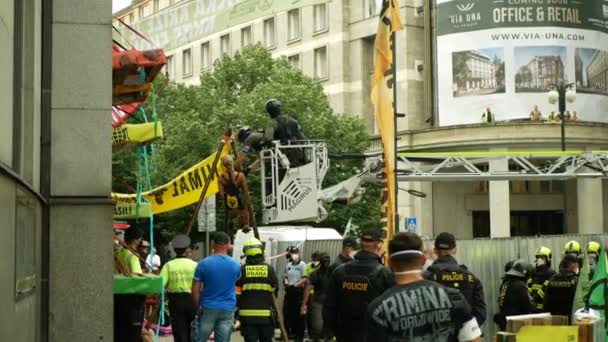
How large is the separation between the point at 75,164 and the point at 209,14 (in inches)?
2253

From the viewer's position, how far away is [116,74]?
11430 millimetres

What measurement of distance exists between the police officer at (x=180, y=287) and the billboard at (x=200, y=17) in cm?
4462

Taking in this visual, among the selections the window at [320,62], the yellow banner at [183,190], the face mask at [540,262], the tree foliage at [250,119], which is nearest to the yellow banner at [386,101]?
the yellow banner at [183,190]

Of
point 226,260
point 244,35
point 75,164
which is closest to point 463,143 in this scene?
point 244,35

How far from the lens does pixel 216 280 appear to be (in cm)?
1297

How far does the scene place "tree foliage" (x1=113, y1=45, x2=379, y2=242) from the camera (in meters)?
42.5

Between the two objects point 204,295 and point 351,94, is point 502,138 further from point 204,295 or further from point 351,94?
point 204,295

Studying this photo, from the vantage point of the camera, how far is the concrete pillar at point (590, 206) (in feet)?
161

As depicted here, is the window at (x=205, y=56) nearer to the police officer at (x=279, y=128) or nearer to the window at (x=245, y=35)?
the window at (x=245, y=35)

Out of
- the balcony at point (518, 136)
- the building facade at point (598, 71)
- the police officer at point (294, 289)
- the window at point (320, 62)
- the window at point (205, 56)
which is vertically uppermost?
the window at point (205, 56)

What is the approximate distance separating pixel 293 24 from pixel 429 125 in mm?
11639

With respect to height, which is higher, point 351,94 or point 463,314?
point 351,94

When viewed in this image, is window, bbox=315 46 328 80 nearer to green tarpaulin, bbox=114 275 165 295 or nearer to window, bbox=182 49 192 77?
window, bbox=182 49 192 77

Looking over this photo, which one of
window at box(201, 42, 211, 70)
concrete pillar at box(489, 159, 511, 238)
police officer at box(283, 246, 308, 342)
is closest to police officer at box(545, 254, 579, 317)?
police officer at box(283, 246, 308, 342)
